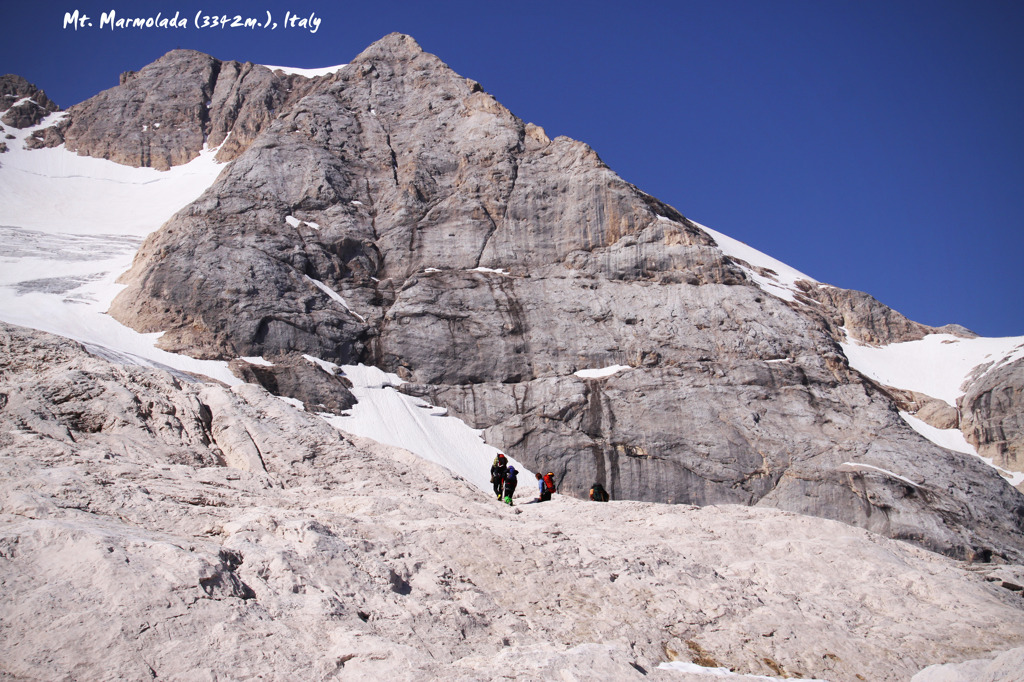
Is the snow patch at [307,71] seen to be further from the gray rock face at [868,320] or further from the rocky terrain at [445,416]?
the gray rock face at [868,320]

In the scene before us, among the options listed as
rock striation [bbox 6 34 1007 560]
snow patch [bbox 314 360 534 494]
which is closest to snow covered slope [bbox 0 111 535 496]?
snow patch [bbox 314 360 534 494]

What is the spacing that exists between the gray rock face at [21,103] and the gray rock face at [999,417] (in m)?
110

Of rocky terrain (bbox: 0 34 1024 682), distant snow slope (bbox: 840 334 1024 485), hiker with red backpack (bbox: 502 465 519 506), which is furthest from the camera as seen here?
distant snow slope (bbox: 840 334 1024 485)

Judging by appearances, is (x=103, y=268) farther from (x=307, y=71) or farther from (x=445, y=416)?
(x=307, y=71)

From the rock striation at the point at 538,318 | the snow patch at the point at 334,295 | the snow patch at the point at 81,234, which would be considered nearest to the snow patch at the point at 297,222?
the rock striation at the point at 538,318

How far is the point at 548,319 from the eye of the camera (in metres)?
45.9

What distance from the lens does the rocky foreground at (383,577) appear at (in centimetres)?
647

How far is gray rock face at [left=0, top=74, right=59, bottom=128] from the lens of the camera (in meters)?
93.8

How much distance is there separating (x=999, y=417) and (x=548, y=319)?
30508 mm

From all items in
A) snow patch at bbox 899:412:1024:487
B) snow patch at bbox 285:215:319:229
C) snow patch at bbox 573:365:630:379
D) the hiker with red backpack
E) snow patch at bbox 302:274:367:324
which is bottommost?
snow patch at bbox 899:412:1024:487

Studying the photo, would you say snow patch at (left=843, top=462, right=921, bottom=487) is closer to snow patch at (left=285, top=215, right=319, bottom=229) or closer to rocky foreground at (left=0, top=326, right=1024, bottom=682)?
rocky foreground at (left=0, top=326, right=1024, bottom=682)

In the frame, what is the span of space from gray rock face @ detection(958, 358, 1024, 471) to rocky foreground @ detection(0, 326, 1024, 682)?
135 feet

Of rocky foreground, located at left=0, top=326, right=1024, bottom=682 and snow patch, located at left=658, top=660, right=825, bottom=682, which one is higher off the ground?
rocky foreground, located at left=0, top=326, right=1024, bottom=682

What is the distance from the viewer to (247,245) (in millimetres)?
45375
